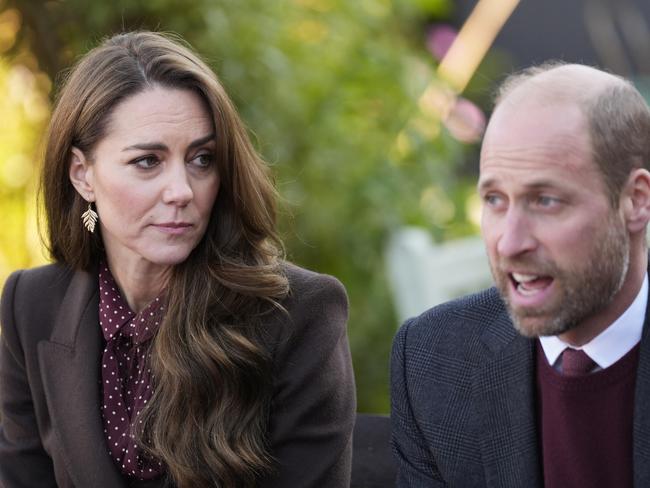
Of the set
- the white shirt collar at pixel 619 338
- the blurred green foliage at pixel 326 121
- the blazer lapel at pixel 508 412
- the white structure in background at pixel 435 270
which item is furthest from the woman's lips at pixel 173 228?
the white structure in background at pixel 435 270

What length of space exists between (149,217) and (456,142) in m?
2.65

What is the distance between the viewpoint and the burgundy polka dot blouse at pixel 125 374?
286cm

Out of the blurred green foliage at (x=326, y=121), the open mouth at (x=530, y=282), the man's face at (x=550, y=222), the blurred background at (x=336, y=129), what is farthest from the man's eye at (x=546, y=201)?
the blurred green foliage at (x=326, y=121)

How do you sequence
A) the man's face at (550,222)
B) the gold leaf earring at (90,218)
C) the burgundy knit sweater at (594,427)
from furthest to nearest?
the gold leaf earring at (90,218) → the burgundy knit sweater at (594,427) → the man's face at (550,222)

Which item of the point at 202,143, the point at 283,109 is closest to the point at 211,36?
the point at 283,109

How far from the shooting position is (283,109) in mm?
4738

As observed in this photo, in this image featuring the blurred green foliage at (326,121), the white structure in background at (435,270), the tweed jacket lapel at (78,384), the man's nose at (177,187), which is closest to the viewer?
the man's nose at (177,187)

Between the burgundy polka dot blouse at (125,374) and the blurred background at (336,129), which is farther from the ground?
the blurred background at (336,129)

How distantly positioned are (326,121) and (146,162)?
221 centimetres

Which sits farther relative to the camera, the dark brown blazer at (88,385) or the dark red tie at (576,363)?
the dark brown blazer at (88,385)

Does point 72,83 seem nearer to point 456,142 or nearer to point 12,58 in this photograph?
point 12,58

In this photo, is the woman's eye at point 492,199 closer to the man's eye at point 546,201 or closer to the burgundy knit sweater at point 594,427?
the man's eye at point 546,201

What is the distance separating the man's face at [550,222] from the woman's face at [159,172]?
31.0 inches

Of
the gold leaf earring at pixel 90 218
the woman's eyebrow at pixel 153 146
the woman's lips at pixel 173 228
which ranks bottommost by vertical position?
the gold leaf earring at pixel 90 218
